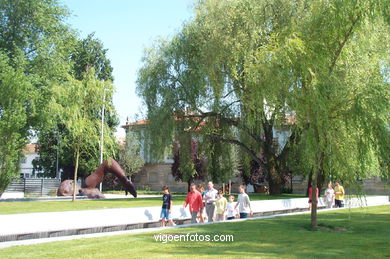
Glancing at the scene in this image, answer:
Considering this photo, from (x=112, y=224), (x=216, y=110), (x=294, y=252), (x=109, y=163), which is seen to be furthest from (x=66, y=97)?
(x=294, y=252)

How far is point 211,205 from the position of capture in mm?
15258

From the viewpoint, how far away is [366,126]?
11.2 metres

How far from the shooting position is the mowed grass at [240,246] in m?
7.90

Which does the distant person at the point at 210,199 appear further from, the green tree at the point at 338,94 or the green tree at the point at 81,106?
the green tree at the point at 81,106

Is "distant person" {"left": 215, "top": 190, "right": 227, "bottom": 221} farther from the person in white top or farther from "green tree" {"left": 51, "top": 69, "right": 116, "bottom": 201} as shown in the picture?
"green tree" {"left": 51, "top": 69, "right": 116, "bottom": 201}

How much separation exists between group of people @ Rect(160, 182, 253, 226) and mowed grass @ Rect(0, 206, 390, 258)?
188cm

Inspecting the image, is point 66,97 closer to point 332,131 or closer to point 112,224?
point 112,224

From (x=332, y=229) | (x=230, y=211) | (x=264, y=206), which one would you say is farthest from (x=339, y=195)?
(x=332, y=229)

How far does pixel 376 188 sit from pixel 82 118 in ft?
106

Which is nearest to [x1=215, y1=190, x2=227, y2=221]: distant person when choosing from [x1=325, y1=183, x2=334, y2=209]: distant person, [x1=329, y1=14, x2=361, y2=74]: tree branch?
[x1=329, y1=14, x2=361, y2=74]: tree branch

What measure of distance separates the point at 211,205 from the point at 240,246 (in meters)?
6.34

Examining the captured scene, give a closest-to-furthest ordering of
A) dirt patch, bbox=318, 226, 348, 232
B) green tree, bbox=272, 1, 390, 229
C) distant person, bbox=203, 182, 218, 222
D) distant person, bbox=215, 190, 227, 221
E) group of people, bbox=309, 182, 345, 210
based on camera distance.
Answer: green tree, bbox=272, 1, 390, 229
dirt patch, bbox=318, 226, 348, 232
distant person, bbox=215, 190, 227, 221
distant person, bbox=203, 182, 218, 222
group of people, bbox=309, 182, 345, 210

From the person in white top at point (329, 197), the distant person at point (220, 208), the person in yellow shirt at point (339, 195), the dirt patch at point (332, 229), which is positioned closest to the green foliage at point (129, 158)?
the person in white top at point (329, 197)

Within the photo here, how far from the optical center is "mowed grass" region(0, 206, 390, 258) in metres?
7.90
